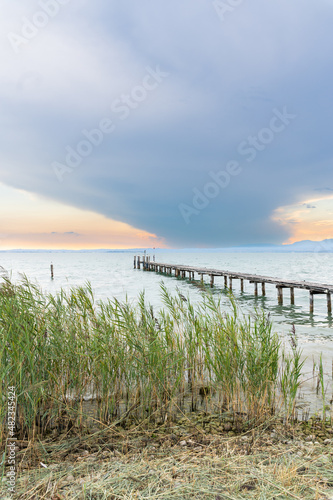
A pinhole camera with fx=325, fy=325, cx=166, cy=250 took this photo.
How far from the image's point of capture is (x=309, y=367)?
789 cm

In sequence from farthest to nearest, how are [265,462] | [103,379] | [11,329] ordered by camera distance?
[103,379], [11,329], [265,462]

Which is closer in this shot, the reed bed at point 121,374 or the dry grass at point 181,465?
the dry grass at point 181,465

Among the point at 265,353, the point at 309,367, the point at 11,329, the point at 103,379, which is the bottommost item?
the point at 309,367

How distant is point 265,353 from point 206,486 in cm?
220

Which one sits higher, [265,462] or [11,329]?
[11,329]

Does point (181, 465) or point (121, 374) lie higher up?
point (121, 374)

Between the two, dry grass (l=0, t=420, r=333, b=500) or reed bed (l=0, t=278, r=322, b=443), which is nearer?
dry grass (l=0, t=420, r=333, b=500)

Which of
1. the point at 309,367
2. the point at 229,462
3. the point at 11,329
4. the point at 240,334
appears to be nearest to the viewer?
the point at 229,462

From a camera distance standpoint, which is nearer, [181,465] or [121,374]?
[181,465]

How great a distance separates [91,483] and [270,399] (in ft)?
9.16

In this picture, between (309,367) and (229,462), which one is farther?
(309,367)

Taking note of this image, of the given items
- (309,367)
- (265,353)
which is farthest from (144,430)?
(309,367)

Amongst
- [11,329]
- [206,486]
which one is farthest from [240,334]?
[11,329]

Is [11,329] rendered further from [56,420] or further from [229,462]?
[229,462]
